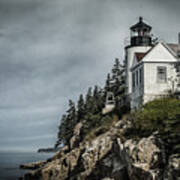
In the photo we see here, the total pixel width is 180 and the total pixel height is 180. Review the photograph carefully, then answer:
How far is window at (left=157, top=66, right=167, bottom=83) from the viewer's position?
104 ft

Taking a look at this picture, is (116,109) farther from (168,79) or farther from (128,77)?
(168,79)

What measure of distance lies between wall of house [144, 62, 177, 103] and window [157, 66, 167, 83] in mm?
195

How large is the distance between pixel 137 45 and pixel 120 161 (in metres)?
15.6

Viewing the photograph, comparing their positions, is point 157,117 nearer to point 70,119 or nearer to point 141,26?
point 141,26

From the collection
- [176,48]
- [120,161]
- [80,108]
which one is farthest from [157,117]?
[80,108]

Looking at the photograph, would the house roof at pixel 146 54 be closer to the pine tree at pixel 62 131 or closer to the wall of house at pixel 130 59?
the wall of house at pixel 130 59

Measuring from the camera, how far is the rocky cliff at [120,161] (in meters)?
20.2

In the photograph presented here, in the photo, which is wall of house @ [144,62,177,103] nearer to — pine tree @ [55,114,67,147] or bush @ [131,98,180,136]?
bush @ [131,98,180,136]

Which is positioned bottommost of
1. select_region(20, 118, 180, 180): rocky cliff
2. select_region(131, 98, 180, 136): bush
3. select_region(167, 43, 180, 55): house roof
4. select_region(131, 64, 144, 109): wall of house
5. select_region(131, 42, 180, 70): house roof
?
select_region(20, 118, 180, 180): rocky cliff

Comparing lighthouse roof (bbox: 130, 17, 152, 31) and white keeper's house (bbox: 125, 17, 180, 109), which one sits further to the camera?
lighthouse roof (bbox: 130, 17, 152, 31)

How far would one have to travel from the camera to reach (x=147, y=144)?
73.0 ft

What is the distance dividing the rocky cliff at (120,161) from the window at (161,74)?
5427mm

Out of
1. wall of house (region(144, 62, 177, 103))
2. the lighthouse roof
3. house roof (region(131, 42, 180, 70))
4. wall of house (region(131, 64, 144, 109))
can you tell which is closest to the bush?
wall of house (region(144, 62, 177, 103))

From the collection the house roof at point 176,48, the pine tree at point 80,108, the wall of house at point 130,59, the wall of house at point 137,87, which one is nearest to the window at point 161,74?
the wall of house at point 137,87
